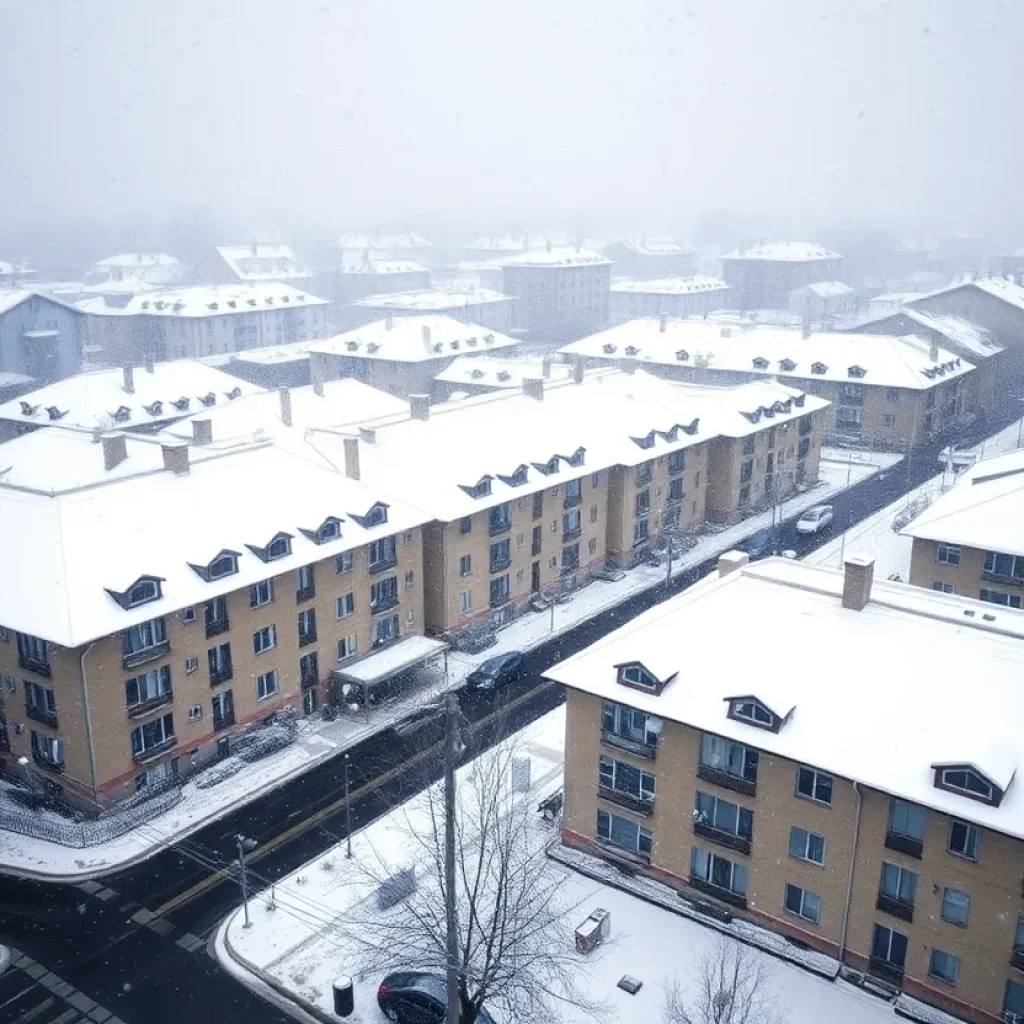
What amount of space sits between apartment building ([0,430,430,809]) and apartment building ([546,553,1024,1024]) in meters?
16.0

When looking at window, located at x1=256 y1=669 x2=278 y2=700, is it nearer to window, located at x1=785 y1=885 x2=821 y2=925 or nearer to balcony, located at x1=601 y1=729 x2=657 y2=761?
balcony, located at x1=601 y1=729 x2=657 y2=761

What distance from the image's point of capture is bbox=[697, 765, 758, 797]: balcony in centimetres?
3397

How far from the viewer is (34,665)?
40.8 metres

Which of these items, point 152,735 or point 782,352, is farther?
point 782,352

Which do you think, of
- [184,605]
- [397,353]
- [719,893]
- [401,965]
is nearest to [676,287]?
[397,353]

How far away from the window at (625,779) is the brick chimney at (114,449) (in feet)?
104

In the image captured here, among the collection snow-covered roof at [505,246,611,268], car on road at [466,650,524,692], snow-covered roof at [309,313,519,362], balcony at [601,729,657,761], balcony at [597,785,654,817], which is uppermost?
snow-covered roof at [505,246,611,268]

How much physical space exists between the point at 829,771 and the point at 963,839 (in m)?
4.08

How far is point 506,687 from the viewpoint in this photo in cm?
5272

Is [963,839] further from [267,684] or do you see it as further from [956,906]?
[267,684]

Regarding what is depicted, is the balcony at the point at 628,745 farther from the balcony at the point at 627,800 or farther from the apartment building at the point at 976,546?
the apartment building at the point at 976,546

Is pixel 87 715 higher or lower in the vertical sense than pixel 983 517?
lower

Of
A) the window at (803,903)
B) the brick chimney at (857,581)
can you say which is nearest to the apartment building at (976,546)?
the brick chimney at (857,581)

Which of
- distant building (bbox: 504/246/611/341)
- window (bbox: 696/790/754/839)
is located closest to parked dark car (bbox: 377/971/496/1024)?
window (bbox: 696/790/754/839)
